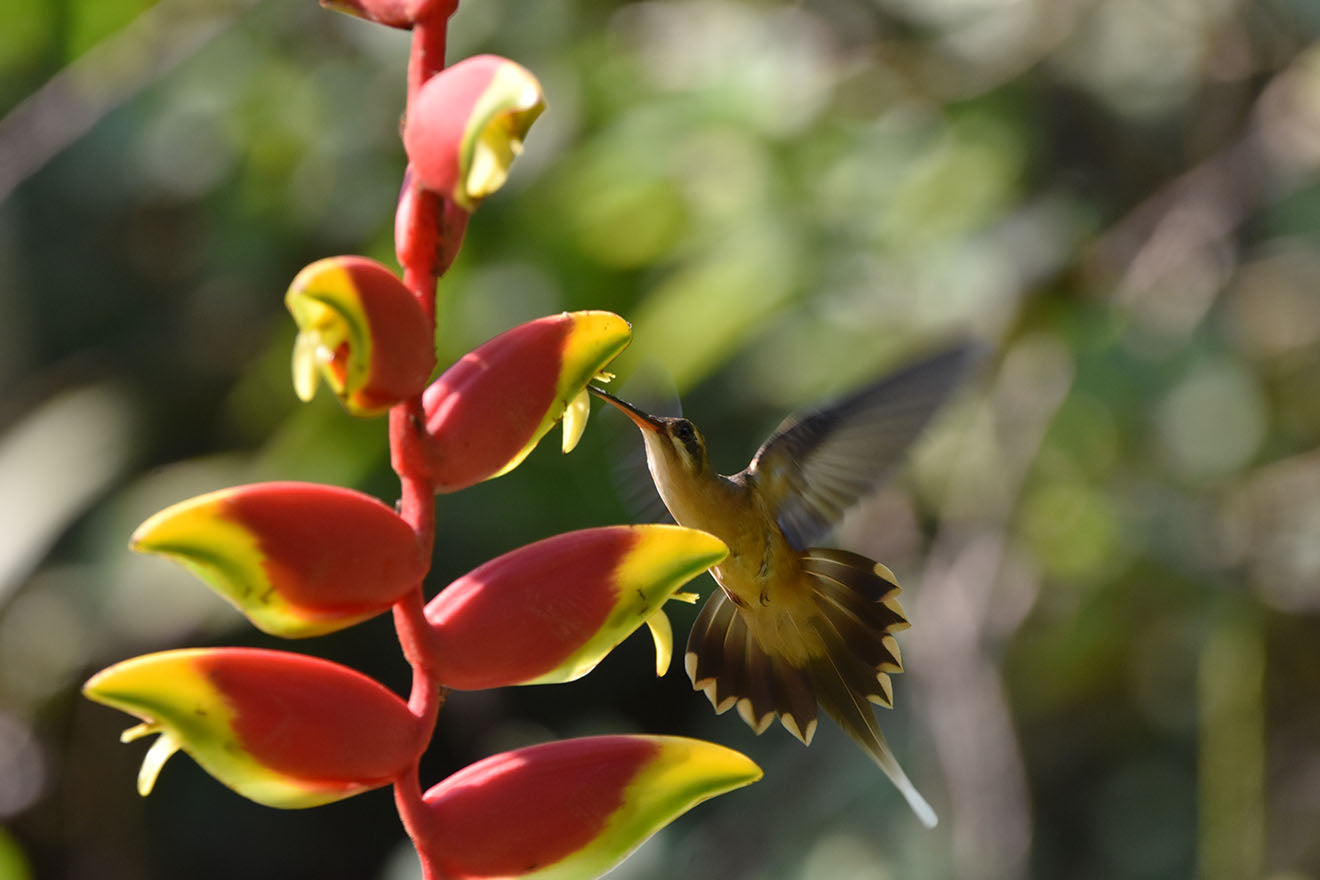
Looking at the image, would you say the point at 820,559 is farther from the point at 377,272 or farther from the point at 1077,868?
the point at 1077,868

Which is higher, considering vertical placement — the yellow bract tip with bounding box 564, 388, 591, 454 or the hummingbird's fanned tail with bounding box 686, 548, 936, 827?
the yellow bract tip with bounding box 564, 388, 591, 454

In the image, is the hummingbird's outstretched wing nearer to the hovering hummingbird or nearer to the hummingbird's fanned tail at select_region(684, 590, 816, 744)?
the hovering hummingbird

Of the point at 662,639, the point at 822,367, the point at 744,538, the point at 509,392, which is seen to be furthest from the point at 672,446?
the point at 822,367

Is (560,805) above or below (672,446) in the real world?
above

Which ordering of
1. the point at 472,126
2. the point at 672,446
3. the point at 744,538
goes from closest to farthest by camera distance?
the point at 472,126, the point at 672,446, the point at 744,538

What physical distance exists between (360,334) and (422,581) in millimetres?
98

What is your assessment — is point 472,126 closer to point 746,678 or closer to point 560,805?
point 560,805

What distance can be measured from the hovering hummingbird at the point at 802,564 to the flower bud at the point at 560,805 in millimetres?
332

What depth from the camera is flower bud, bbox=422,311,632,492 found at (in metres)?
0.48

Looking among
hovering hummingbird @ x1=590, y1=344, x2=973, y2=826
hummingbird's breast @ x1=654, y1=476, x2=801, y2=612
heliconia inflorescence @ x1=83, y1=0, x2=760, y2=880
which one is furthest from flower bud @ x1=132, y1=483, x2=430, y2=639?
hummingbird's breast @ x1=654, y1=476, x2=801, y2=612

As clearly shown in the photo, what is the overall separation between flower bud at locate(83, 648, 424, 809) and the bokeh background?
147 centimetres

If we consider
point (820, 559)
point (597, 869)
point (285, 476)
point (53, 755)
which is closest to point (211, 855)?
point (53, 755)

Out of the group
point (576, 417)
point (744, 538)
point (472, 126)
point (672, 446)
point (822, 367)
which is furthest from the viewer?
point (822, 367)

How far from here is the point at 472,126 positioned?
407 millimetres
